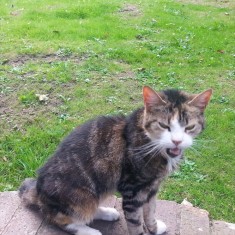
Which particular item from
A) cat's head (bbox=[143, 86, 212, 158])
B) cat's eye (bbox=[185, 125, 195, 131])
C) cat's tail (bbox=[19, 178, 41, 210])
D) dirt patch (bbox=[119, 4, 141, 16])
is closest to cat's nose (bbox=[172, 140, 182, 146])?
cat's head (bbox=[143, 86, 212, 158])

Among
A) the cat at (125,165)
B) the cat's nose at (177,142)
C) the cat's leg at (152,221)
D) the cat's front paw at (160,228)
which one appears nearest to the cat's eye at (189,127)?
the cat at (125,165)

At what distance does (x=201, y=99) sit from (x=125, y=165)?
2.32 feet

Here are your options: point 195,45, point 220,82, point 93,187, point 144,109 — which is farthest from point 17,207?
point 195,45

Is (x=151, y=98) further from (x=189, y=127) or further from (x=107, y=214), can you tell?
(x=107, y=214)

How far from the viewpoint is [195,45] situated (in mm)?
7301

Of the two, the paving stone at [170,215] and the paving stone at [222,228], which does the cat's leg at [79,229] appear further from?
the paving stone at [222,228]

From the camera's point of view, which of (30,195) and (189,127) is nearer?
(189,127)

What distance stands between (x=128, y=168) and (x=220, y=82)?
11.7 ft

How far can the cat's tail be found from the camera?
3.02m

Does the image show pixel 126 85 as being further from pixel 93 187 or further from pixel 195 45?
pixel 93 187

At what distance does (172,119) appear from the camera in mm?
2758

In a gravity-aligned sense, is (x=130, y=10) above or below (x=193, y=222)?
below

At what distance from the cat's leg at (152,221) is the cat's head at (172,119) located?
0.45m

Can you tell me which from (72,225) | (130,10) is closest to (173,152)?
(72,225)
